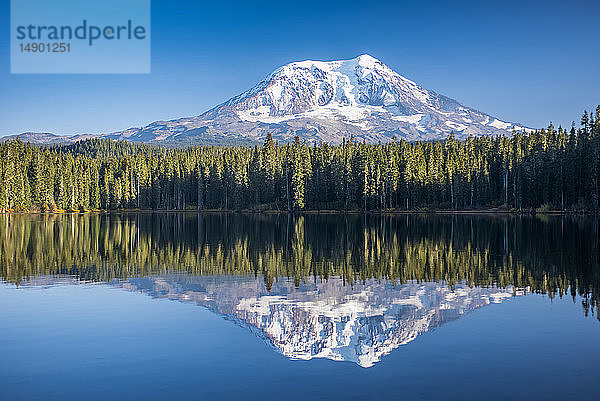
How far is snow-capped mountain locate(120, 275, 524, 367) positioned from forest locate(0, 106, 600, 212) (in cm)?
10422

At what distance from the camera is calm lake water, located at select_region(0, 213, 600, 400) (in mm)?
13578

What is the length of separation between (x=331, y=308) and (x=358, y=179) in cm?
12539

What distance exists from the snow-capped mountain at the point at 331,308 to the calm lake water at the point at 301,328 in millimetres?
73

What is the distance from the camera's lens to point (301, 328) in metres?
19.6

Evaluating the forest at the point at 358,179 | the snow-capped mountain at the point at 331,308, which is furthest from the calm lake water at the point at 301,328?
the forest at the point at 358,179

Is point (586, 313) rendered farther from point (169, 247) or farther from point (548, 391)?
point (169, 247)

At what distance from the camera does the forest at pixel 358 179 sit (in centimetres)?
12850

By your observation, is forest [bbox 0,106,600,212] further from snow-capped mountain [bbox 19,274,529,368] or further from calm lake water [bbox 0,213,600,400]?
snow-capped mountain [bbox 19,274,529,368]

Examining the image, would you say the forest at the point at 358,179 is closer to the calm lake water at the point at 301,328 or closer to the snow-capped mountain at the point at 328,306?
the calm lake water at the point at 301,328

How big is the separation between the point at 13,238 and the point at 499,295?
49.8m

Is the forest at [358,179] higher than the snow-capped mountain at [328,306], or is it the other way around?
the forest at [358,179]

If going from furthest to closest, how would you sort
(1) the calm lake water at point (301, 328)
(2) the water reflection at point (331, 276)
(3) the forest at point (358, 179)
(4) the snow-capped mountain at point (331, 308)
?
(3) the forest at point (358, 179), (2) the water reflection at point (331, 276), (4) the snow-capped mountain at point (331, 308), (1) the calm lake water at point (301, 328)

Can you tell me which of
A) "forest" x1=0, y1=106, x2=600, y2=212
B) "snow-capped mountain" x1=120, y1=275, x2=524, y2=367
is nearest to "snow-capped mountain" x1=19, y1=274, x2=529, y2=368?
"snow-capped mountain" x1=120, y1=275, x2=524, y2=367

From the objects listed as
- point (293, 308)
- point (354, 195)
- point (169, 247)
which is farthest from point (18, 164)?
point (293, 308)
